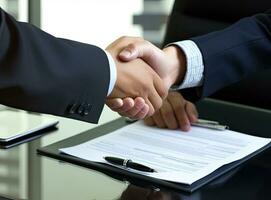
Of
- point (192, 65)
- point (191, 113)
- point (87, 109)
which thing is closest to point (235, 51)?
point (192, 65)

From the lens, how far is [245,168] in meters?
1.16

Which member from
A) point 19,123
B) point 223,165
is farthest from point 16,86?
point 223,165

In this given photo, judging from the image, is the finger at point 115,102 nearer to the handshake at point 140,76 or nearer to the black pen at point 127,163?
the handshake at point 140,76

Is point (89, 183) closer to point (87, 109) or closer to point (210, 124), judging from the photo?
point (87, 109)

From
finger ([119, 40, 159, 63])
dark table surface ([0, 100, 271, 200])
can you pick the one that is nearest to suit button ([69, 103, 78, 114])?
dark table surface ([0, 100, 271, 200])

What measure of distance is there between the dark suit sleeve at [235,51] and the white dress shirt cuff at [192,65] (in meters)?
0.01

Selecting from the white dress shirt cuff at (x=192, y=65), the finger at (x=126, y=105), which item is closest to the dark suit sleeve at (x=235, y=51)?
the white dress shirt cuff at (x=192, y=65)

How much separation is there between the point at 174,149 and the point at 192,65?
0.32 meters

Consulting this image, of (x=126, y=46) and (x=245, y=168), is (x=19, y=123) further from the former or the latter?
(x=245, y=168)

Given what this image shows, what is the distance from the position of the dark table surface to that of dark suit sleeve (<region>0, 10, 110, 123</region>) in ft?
0.39

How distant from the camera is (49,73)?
1.14 metres

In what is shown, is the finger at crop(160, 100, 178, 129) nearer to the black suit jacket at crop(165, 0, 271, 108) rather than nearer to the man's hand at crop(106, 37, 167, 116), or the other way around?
the man's hand at crop(106, 37, 167, 116)

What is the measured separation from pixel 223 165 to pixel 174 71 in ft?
1.35

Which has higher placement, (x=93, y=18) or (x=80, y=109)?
(x=80, y=109)
